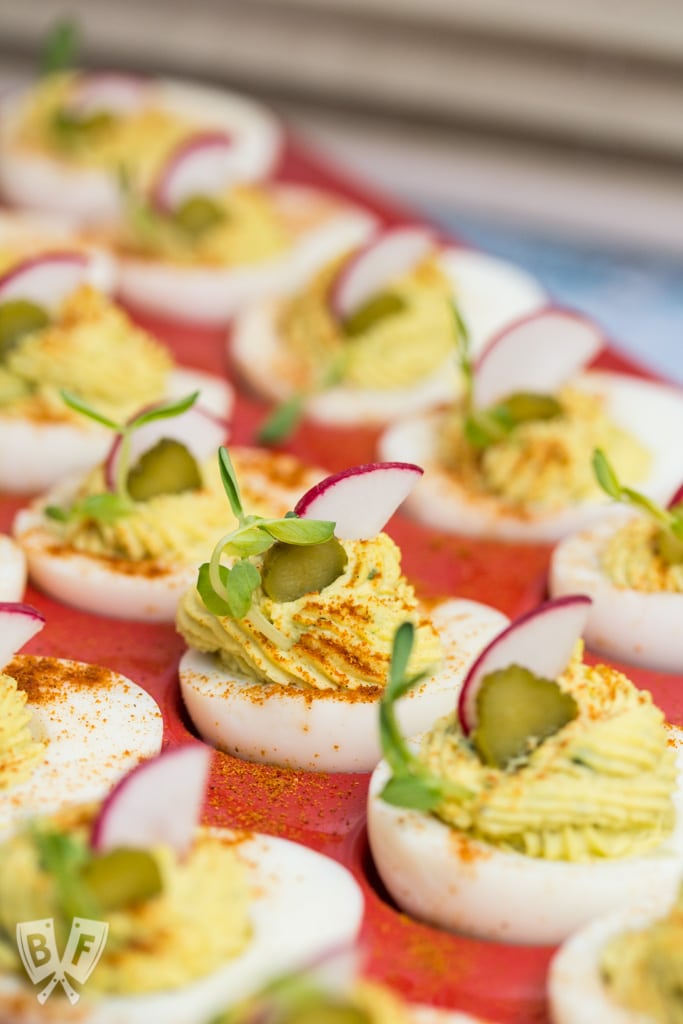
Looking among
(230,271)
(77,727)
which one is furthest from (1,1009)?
(230,271)

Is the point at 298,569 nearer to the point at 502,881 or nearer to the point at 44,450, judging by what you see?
the point at 502,881

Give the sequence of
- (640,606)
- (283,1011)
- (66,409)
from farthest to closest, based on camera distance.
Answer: (66,409) < (640,606) < (283,1011)

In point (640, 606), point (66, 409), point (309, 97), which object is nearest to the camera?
point (640, 606)

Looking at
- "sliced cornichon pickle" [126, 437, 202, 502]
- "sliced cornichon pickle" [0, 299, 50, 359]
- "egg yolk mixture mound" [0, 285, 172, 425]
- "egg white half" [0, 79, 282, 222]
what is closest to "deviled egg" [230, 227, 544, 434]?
"egg yolk mixture mound" [0, 285, 172, 425]

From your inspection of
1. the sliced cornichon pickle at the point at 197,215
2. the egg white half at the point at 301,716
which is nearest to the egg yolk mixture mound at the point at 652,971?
the egg white half at the point at 301,716

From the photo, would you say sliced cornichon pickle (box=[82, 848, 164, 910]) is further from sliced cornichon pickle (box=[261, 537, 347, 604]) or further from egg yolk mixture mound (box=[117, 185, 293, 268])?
egg yolk mixture mound (box=[117, 185, 293, 268])

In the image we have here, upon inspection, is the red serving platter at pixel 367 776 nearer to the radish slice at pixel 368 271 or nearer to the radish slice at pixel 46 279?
the radish slice at pixel 368 271

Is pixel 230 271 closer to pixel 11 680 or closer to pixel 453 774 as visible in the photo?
pixel 11 680
